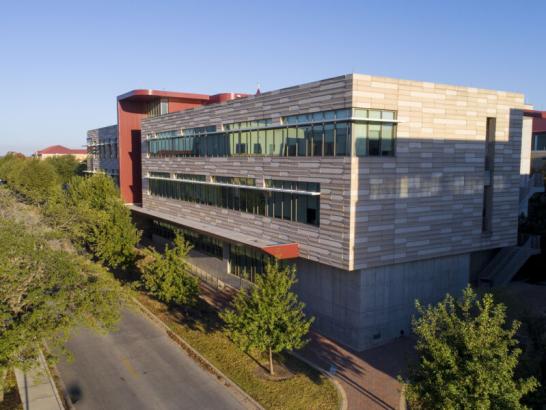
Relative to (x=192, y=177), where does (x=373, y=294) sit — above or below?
below

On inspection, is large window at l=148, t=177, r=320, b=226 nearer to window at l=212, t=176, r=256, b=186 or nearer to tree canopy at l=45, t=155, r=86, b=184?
window at l=212, t=176, r=256, b=186

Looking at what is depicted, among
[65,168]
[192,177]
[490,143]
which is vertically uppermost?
[490,143]

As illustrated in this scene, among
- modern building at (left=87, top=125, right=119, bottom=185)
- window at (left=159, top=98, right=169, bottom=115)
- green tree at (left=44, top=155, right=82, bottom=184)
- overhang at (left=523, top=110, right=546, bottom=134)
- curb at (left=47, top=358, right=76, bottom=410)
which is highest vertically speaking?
window at (left=159, top=98, right=169, bottom=115)

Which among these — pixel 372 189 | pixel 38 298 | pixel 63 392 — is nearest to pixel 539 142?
pixel 372 189

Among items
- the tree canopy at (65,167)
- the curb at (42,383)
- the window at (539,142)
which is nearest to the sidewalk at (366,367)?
the curb at (42,383)

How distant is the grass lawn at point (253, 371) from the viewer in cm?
1961

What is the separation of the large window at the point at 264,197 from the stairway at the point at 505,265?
1316 cm

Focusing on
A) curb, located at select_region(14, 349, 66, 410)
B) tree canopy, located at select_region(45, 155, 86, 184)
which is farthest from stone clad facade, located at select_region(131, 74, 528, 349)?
tree canopy, located at select_region(45, 155, 86, 184)

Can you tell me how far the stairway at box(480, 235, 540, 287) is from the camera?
3125cm

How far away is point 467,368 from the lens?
13.5m

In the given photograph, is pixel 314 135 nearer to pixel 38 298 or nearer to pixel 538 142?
pixel 38 298

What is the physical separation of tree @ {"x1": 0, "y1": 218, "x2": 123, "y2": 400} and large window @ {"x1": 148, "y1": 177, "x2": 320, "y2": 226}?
438 inches

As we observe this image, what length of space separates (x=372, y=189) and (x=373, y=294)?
5.45 metres

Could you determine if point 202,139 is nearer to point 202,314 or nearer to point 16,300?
point 202,314
